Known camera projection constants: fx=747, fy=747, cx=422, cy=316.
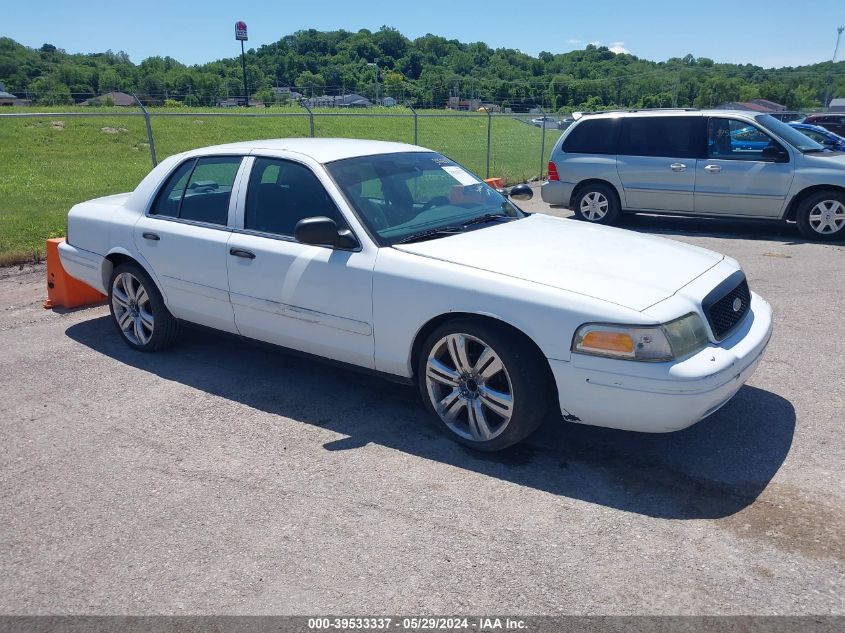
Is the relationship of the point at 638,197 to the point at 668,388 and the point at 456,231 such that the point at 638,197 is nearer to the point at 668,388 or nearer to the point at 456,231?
the point at 456,231

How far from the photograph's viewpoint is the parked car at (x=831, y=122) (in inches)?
1077

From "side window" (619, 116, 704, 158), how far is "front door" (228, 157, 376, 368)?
292 inches

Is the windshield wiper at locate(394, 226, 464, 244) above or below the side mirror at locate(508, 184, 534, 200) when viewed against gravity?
below

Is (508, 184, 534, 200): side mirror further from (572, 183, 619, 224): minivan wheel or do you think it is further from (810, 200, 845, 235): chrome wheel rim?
(810, 200, 845, 235): chrome wheel rim

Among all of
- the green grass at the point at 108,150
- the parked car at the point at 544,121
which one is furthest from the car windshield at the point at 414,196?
the parked car at the point at 544,121

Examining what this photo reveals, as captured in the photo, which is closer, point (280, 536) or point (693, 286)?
point (280, 536)

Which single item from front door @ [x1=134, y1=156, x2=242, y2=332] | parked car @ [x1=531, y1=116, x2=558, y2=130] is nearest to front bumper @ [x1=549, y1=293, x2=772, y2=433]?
front door @ [x1=134, y1=156, x2=242, y2=332]

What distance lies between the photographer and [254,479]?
3893mm

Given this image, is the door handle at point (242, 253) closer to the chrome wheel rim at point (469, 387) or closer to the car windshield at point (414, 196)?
the car windshield at point (414, 196)

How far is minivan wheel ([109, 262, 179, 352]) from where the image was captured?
5.67 metres

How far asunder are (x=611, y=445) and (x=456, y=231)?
1586mm

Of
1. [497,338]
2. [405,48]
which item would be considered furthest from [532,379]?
[405,48]

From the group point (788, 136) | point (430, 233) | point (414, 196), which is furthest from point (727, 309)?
point (788, 136)

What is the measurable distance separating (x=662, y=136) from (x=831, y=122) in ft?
69.0
